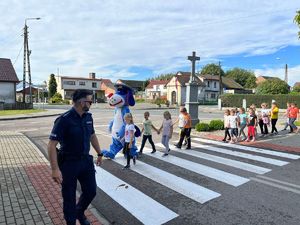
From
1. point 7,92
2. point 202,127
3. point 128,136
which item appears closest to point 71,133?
point 128,136

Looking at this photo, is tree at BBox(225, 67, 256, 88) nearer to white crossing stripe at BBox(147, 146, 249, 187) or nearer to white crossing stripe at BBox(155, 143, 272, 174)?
white crossing stripe at BBox(155, 143, 272, 174)

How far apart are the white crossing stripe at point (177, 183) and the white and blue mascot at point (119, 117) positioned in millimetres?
920

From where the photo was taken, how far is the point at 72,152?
417 centimetres

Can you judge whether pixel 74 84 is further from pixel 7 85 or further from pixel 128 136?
pixel 128 136

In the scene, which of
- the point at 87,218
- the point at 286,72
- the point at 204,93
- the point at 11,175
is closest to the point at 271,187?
the point at 87,218

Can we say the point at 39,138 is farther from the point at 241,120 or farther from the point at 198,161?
the point at 241,120

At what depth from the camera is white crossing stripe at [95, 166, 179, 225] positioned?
204 inches

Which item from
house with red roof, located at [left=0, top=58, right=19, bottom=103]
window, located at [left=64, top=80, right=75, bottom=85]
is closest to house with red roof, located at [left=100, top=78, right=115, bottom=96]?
window, located at [left=64, top=80, right=75, bottom=85]

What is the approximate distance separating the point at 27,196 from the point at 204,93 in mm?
69273

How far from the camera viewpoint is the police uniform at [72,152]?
411cm

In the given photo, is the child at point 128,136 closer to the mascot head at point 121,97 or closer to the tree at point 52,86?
the mascot head at point 121,97

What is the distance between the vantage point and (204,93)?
73.3 m

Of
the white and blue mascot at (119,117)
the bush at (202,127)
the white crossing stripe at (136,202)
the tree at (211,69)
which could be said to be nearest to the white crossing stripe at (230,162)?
the white and blue mascot at (119,117)

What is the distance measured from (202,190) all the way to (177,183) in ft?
2.19
